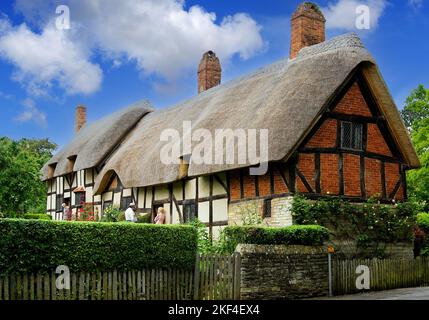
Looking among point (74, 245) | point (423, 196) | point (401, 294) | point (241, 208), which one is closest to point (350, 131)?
point (241, 208)

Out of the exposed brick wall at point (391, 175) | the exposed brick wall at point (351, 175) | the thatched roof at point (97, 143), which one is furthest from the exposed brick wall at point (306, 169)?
the thatched roof at point (97, 143)

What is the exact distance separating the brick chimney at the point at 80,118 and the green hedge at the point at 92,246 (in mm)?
27668

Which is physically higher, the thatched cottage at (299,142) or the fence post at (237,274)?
the thatched cottage at (299,142)

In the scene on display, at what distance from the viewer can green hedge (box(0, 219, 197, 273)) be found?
10.8 m

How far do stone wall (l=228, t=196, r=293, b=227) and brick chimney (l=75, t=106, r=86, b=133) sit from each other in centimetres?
2364

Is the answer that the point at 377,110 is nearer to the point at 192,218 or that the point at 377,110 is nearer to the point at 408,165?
the point at 408,165

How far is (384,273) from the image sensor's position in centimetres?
1628

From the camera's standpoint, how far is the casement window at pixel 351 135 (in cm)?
1762

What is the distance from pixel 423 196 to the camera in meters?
28.4

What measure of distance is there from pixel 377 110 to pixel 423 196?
1144 cm

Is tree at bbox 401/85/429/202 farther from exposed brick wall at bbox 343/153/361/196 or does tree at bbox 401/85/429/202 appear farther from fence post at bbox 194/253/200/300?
fence post at bbox 194/253/200/300

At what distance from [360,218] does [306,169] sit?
2.26 meters

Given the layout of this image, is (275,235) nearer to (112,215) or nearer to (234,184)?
(234,184)

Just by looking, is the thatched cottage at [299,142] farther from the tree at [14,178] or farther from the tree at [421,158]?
the tree at [421,158]
